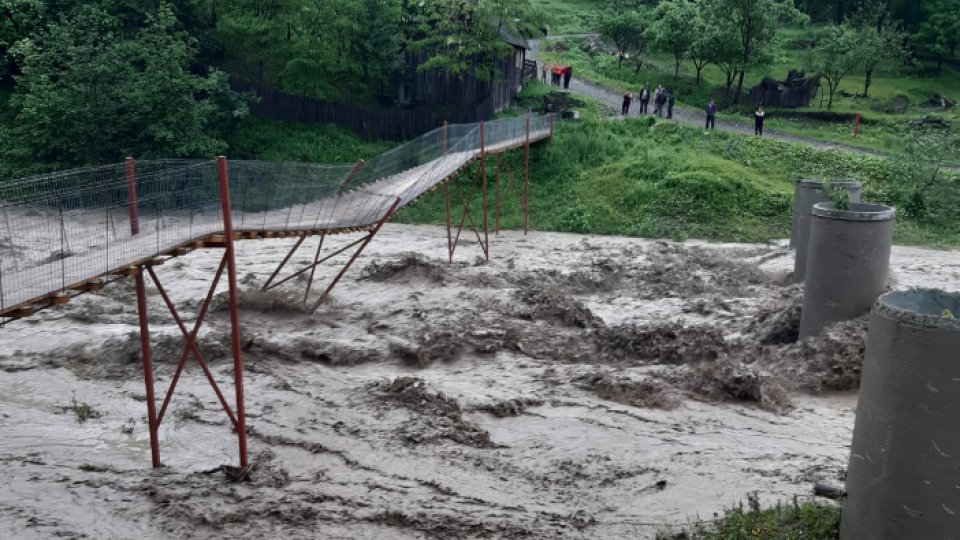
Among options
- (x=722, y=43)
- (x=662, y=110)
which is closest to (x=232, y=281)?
(x=662, y=110)

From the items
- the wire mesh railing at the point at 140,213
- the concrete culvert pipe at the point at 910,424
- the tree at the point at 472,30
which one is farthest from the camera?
the tree at the point at 472,30

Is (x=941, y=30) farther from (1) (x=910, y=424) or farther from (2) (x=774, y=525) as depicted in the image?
(1) (x=910, y=424)

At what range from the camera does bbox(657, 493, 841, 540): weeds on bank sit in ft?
28.0

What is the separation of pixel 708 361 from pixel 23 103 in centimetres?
2691

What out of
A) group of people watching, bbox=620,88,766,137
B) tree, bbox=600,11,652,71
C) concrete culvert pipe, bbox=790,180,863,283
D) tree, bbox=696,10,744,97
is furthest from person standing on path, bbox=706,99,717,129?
tree, bbox=600,11,652,71

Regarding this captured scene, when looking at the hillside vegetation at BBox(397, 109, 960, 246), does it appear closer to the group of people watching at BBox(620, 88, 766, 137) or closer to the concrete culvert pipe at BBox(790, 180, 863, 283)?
the group of people watching at BBox(620, 88, 766, 137)

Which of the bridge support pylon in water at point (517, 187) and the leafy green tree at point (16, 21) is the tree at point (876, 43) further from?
the leafy green tree at point (16, 21)

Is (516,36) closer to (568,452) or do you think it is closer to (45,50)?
(45,50)

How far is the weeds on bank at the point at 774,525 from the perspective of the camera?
853 cm

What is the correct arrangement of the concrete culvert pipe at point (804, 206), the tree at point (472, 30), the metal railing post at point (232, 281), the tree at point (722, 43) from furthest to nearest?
the tree at point (722, 43), the tree at point (472, 30), the concrete culvert pipe at point (804, 206), the metal railing post at point (232, 281)

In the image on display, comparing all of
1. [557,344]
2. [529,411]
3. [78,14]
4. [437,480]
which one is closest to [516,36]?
[78,14]

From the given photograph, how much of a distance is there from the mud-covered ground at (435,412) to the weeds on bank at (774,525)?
0.61 m

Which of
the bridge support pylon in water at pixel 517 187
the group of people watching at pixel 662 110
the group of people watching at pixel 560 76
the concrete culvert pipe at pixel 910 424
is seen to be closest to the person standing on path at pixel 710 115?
the group of people watching at pixel 662 110

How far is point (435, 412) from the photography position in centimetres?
1323
